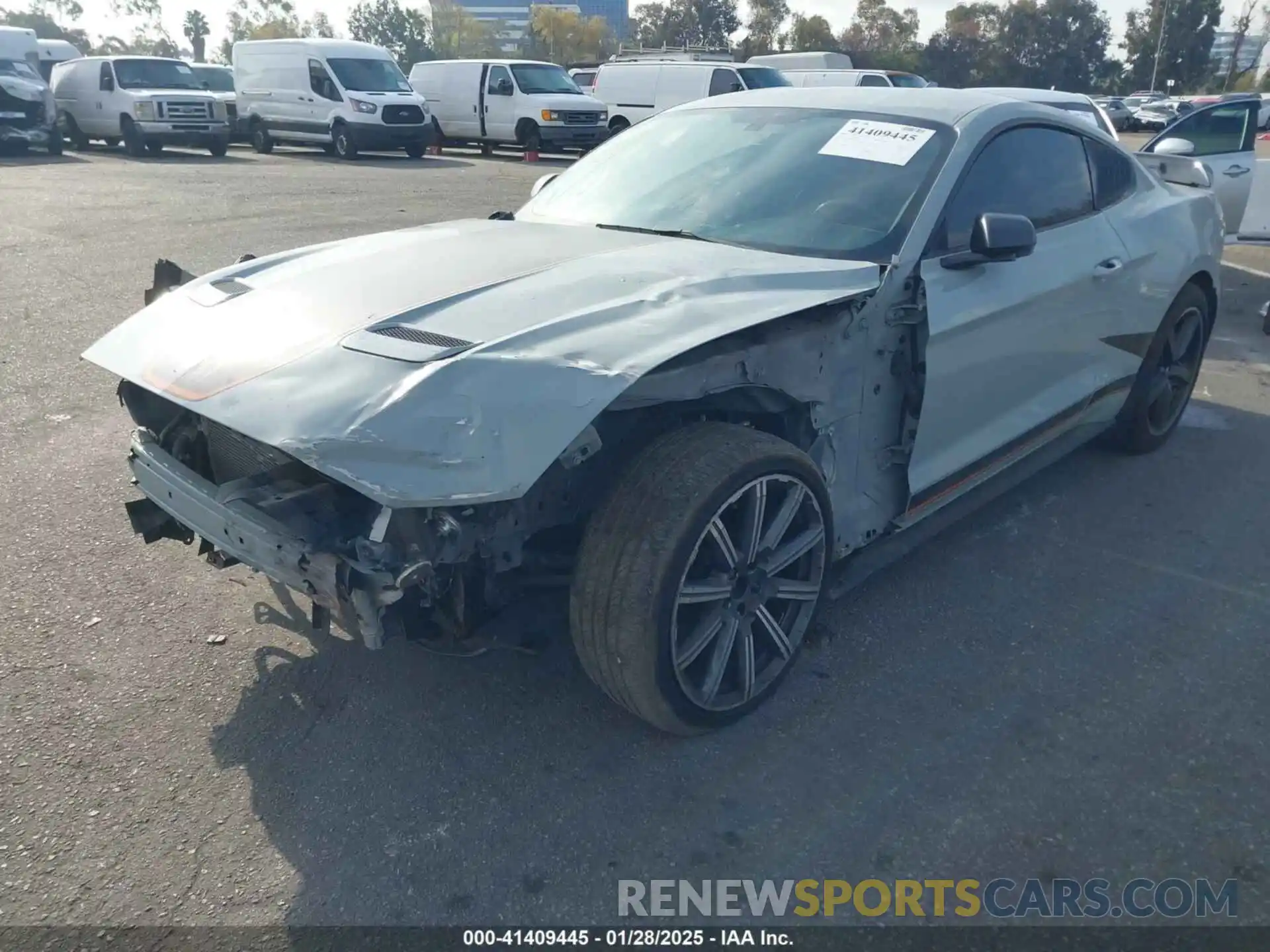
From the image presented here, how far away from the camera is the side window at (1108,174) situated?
450cm

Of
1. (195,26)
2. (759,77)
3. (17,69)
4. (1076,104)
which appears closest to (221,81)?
(17,69)

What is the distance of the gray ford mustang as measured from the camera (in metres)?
2.43

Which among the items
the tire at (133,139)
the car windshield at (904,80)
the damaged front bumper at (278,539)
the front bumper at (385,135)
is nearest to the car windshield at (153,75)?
the tire at (133,139)

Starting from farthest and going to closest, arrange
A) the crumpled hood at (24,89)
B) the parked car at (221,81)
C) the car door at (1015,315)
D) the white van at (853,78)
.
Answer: the parked car at (221,81)
the white van at (853,78)
the crumpled hood at (24,89)
the car door at (1015,315)

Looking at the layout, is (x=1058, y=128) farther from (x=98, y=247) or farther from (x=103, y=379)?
(x=98, y=247)

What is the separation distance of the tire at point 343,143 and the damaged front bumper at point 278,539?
19236 mm

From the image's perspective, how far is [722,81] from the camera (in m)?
21.2

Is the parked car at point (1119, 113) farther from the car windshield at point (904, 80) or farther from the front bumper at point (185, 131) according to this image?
the front bumper at point (185, 131)

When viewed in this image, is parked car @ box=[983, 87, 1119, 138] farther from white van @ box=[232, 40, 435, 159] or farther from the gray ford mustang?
white van @ box=[232, 40, 435, 159]

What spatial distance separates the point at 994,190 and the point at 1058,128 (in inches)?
30.7

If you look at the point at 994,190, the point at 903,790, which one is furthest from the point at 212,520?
the point at 994,190

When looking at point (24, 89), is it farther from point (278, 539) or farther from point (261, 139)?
point (278, 539)

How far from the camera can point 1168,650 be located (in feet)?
11.5

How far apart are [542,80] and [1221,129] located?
15438mm
